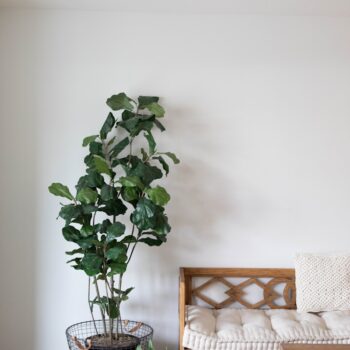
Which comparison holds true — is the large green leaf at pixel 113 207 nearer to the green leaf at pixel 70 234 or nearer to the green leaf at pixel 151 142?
the green leaf at pixel 70 234

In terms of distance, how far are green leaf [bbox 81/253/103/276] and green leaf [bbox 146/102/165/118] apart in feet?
3.12

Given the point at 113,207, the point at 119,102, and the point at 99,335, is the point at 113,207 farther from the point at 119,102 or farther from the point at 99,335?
the point at 99,335

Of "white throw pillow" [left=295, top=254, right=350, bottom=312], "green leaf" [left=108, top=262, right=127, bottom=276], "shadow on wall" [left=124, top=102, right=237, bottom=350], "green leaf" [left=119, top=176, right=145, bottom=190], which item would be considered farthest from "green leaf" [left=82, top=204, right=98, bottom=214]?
"white throw pillow" [left=295, top=254, right=350, bottom=312]

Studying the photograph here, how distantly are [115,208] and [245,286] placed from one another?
105 cm

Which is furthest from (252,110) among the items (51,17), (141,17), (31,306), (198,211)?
(31,306)

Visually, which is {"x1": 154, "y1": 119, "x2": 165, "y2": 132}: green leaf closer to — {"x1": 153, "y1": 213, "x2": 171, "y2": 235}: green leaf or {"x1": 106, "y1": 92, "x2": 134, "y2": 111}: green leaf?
{"x1": 106, "y1": 92, "x2": 134, "y2": 111}: green leaf

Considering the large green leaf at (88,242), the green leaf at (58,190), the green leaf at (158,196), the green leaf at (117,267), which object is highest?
the green leaf at (58,190)

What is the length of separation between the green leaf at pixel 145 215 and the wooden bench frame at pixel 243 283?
1.96 feet

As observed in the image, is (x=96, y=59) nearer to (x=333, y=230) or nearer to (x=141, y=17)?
(x=141, y=17)

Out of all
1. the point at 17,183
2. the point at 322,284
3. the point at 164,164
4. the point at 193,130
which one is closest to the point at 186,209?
the point at 164,164

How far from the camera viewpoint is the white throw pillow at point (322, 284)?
3.11 meters

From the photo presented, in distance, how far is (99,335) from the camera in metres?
3.06

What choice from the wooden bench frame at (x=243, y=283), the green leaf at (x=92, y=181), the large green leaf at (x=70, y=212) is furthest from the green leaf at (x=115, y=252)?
the wooden bench frame at (x=243, y=283)

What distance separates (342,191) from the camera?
3371 millimetres
